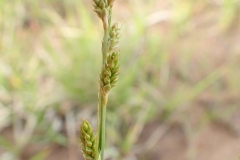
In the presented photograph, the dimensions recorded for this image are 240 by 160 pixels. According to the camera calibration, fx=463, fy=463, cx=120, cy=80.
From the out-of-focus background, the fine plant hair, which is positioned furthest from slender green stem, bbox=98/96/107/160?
the out-of-focus background

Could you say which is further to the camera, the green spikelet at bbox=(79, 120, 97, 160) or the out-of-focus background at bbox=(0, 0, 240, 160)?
the out-of-focus background at bbox=(0, 0, 240, 160)

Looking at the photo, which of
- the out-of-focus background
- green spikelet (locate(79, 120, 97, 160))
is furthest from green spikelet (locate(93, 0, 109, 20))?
the out-of-focus background

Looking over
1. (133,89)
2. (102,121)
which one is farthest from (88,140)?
(133,89)

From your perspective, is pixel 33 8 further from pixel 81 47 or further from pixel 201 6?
pixel 201 6

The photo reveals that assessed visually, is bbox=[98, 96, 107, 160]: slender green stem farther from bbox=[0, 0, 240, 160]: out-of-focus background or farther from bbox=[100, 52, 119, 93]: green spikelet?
bbox=[0, 0, 240, 160]: out-of-focus background

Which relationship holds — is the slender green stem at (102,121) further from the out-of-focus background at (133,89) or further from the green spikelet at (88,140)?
the out-of-focus background at (133,89)

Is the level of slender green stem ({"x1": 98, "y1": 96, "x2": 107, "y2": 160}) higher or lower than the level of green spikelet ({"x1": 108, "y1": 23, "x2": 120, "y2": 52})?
lower

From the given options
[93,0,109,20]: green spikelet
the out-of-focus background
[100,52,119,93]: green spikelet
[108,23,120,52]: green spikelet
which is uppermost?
[93,0,109,20]: green spikelet

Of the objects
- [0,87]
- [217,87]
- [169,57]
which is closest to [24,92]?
[0,87]
